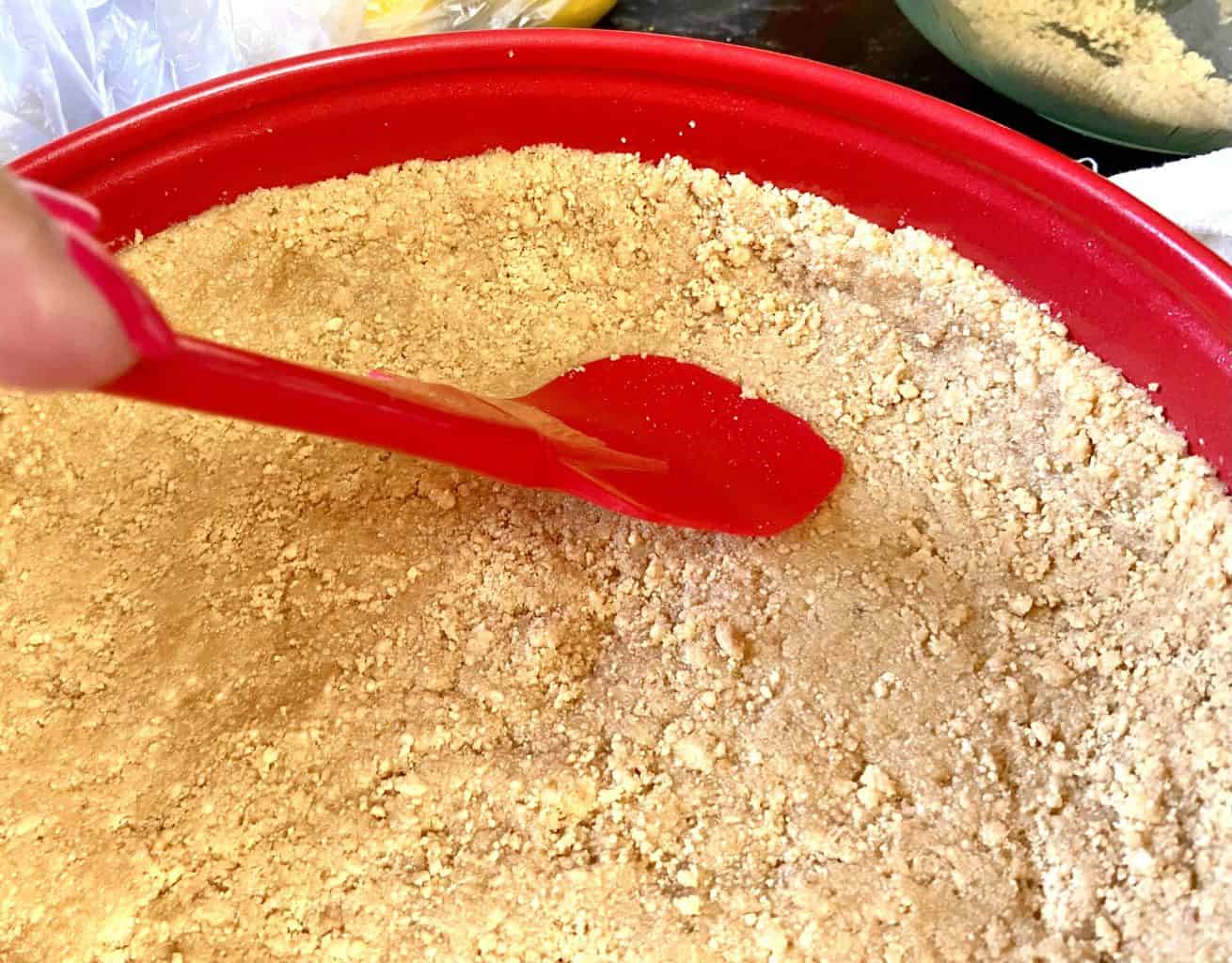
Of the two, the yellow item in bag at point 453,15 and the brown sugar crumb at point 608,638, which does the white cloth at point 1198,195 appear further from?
the yellow item in bag at point 453,15

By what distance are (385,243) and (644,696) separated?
0.50m

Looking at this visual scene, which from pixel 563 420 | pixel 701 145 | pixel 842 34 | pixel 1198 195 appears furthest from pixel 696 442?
pixel 842 34

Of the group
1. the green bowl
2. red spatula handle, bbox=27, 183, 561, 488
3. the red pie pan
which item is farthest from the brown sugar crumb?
the green bowl

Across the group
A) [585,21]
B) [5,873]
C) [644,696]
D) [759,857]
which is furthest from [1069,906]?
[585,21]

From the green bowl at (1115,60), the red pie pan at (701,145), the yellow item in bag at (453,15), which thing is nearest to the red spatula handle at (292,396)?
the red pie pan at (701,145)

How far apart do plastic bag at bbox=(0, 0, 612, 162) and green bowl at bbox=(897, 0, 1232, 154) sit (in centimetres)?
49

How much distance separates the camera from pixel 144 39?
1060 mm

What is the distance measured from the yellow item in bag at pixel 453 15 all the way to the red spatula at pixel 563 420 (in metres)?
0.44

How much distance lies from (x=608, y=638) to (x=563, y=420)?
0.18m

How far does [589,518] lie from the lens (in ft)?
2.79

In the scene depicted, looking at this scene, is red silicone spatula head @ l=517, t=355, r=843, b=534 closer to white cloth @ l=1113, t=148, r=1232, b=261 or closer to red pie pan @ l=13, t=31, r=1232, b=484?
red pie pan @ l=13, t=31, r=1232, b=484

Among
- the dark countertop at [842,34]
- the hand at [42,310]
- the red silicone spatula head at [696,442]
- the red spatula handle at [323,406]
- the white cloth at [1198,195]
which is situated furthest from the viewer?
the dark countertop at [842,34]

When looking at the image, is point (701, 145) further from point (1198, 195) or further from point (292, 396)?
point (292, 396)

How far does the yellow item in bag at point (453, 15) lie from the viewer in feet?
3.50
